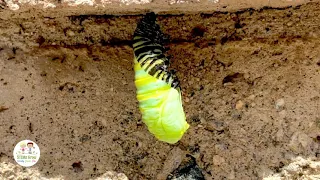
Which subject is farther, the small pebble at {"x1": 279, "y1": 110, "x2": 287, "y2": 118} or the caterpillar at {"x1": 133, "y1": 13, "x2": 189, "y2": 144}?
the small pebble at {"x1": 279, "y1": 110, "x2": 287, "y2": 118}

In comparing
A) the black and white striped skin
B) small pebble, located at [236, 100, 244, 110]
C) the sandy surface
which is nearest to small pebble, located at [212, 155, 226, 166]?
the sandy surface

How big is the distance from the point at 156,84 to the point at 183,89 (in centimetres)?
14

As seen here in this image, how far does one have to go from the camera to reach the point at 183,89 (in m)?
1.56

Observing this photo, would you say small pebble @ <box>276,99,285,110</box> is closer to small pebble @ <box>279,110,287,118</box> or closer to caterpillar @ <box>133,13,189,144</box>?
small pebble @ <box>279,110,287,118</box>

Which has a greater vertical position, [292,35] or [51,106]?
[292,35]

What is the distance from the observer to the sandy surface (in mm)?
1512

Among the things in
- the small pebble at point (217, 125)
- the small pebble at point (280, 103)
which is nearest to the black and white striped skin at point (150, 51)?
the small pebble at point (217, 125)

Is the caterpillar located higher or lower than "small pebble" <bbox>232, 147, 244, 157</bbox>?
higher

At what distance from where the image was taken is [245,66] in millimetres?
1547

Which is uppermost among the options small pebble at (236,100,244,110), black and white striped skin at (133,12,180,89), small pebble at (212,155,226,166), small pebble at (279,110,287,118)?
black and white striped skin at (133,12,180,89)

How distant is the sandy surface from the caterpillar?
6 centimetres

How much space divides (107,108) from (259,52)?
0.43m

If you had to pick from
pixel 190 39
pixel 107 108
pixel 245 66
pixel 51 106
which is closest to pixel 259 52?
pixel 245 66

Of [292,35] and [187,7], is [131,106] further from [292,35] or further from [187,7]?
[292,35]
